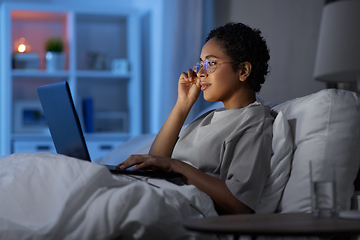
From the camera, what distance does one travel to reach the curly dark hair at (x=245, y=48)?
149 cm

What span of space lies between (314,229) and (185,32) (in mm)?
2573

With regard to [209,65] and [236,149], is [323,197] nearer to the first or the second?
[236,149]

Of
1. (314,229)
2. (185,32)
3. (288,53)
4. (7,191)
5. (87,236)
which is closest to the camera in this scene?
(314,229)

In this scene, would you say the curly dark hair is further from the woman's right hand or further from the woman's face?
the woman's right hand

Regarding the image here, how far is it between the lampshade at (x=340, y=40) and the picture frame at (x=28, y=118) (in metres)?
2.47

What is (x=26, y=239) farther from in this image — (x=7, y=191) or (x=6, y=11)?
(x=6, y=11)

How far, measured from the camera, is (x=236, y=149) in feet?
4.04

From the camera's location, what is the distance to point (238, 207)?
1138mm

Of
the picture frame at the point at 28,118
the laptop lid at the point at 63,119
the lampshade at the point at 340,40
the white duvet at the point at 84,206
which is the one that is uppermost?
the lampshade at the point at 340,40

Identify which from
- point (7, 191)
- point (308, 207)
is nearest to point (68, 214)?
point (7, 191)

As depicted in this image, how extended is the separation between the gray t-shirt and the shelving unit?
2111mm

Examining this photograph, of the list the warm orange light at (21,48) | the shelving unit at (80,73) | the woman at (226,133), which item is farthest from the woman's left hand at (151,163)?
the warm orange light at (21,48)

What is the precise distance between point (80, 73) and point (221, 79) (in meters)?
2.26

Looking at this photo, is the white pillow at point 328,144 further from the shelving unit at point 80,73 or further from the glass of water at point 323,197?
the shelving unit at point 80,73
